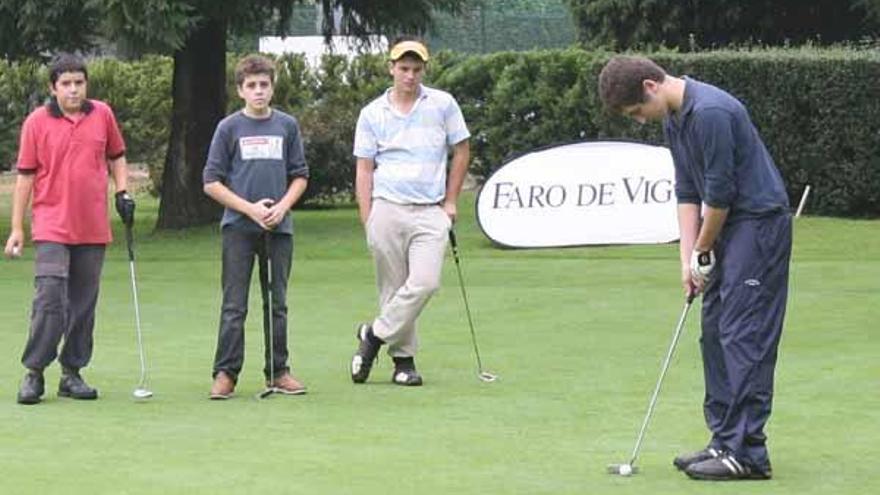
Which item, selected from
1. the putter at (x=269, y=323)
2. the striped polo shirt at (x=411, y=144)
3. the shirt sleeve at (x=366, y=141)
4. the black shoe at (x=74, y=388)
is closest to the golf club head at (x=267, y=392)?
the putter at (x=269, y=323)

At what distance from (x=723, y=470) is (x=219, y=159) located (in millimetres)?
4146

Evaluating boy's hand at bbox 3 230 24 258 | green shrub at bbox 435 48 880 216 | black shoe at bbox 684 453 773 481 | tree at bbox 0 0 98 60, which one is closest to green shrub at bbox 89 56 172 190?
green shrub at bbox 435 48 880 216

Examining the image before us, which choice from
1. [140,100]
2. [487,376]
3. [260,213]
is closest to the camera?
[260,213]

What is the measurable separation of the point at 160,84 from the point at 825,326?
22699 mm

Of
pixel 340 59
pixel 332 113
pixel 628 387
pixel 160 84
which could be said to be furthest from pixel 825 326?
pixel 160 84

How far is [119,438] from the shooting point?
10.3 m

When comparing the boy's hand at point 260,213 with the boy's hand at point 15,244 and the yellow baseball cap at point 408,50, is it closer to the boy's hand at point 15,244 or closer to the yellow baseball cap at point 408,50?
the yellow baseball cap at point 408,50

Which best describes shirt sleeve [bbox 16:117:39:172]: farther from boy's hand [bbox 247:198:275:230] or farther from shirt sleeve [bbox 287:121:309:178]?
shirt sleeve [bbox 287:121:309:178]

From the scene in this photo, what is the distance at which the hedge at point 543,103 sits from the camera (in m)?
24.1

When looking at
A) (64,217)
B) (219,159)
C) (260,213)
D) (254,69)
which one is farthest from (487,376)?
(64,217)

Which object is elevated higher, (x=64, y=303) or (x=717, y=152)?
(x=717, y=152)

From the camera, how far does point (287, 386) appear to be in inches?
470

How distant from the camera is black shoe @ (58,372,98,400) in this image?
38.7 feet

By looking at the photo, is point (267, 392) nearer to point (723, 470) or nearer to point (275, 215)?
point (275, 215)
